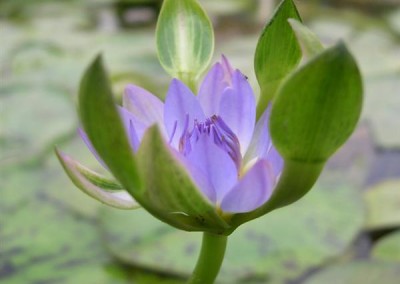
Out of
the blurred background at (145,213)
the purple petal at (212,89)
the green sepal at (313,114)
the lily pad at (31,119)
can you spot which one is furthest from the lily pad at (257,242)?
the green sepal at (313,114)

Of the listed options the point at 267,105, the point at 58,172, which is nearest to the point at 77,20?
the point at 58,172

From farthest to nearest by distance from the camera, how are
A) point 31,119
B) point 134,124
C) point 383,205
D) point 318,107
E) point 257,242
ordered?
point 31,119 < point 383,205 < point 257,242 < point 134,124 < point 318,107

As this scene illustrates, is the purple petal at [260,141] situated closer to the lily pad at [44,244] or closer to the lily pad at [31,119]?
the lily pad at [44,244]

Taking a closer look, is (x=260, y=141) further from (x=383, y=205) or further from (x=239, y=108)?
(x=383, y=205)

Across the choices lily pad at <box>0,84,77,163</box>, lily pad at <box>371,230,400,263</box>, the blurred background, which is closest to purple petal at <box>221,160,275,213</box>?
the blurred background

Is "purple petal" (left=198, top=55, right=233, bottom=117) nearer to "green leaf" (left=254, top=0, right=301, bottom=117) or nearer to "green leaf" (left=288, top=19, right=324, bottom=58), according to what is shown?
"green leaf" (left=254, top=0, right=301, bottom=117)

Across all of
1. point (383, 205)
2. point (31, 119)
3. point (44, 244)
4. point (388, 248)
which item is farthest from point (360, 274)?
point (31, 119)
